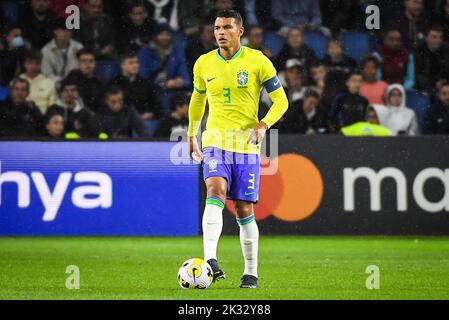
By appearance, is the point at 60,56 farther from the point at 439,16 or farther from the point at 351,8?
the point at 439,16

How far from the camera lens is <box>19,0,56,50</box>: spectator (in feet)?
52.0

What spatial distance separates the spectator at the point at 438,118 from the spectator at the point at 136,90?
388cm

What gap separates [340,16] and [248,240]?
856 centimetres

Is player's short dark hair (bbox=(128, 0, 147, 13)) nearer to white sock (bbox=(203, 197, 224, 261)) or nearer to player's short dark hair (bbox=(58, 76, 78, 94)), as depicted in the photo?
player's short dark hair (bbox=(58, 76, 78, 94))

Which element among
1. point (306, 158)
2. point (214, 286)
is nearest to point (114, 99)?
point (306, 158)

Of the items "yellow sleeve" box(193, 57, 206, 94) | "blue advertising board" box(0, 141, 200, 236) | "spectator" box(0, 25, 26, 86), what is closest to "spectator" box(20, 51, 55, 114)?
"spectator" box(0, 25, 26, 86)

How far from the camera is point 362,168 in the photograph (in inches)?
561

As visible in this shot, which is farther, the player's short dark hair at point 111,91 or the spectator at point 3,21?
the spectator at point 3,21

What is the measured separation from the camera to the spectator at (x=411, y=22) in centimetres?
1628

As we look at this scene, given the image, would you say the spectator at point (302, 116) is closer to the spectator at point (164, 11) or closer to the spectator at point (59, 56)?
the spectator at point (164, 11)

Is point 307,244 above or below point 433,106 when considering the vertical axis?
below

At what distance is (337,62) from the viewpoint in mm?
15766

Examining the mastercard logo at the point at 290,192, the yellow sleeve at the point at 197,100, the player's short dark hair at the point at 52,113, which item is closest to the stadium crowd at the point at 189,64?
the player's short dark hair at the point at 52,113
